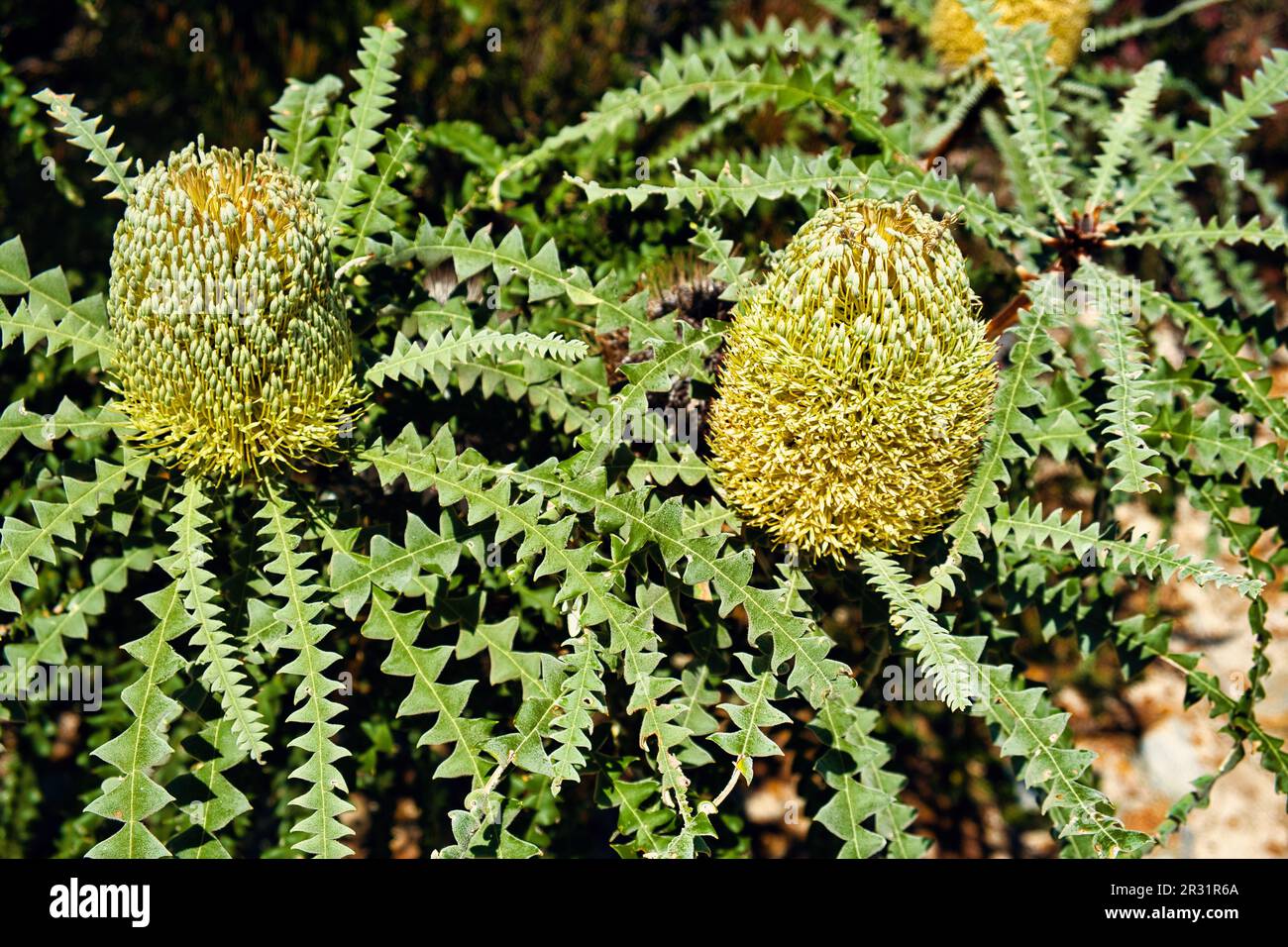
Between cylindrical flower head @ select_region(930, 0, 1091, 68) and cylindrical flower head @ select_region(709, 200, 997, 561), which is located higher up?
cylindrical flower head @ select_region(930, 0, 1091, 68)

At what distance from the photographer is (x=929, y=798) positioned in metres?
4.09

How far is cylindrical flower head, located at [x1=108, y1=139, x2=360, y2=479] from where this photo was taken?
1.62 metres

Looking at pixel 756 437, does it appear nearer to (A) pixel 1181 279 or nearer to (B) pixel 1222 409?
(B) pixel 1222 409

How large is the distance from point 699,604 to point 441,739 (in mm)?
601

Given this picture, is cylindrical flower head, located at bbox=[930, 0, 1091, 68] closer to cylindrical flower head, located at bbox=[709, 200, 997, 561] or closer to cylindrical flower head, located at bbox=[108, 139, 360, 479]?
cylindrical flower head, located at bbox=[709, 200, 997, 561]

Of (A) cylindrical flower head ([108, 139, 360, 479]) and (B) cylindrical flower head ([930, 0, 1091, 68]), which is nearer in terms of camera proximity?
(A) cylindrical flower head ([108, 139, 360, 479])

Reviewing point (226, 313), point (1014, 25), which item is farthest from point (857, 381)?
point (1014, 25)

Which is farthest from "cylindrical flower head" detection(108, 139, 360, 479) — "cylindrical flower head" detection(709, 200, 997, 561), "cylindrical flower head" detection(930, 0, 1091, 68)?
"cylindrical flower head" detection(930, 0, 1091, 68)

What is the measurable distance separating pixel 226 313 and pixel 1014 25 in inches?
97.6

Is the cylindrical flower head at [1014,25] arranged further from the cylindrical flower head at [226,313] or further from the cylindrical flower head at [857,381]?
the cylindrical flower head at [226,313]

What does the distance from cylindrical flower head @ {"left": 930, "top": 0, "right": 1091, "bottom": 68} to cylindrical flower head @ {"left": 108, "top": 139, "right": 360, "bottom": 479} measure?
2.10m

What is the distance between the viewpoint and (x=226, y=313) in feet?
5.36

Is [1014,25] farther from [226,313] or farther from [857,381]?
[226,313]

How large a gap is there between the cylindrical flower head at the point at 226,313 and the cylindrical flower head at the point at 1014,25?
6.88 ft
